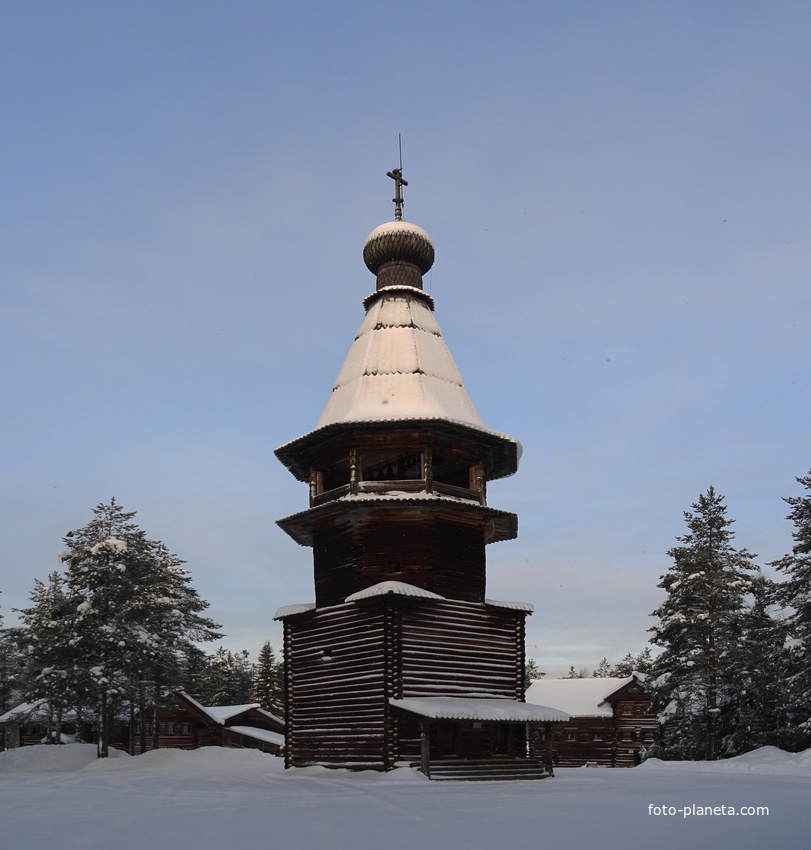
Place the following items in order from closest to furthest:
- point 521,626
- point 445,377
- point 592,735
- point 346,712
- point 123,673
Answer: point 346,712 → point 521,626 → point 445,377 → point 123,673 → point 592,735

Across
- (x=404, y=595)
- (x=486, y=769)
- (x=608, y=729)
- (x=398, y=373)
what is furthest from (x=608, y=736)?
(x=398, y=373)

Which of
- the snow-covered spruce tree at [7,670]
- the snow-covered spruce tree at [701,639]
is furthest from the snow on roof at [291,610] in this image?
the snow-covered spruce tree at [7,670]

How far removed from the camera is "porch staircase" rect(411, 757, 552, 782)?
2567cm

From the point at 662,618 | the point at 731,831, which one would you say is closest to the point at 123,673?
the point at 662,618

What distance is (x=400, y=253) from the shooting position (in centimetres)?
3509

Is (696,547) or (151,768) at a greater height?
(696,547)

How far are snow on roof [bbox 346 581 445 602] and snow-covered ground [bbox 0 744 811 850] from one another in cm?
526

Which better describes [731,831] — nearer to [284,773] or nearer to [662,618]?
Answer: [284,773]

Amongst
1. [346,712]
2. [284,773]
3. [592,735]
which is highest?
[346,712]

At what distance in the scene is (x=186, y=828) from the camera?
1318 centimetres

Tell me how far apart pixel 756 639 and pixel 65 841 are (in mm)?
35767

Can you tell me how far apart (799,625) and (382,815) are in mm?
27472

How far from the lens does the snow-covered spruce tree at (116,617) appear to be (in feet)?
130

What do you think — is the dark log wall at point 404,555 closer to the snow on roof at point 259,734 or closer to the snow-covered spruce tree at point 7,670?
the snow on roof at point 259,734
